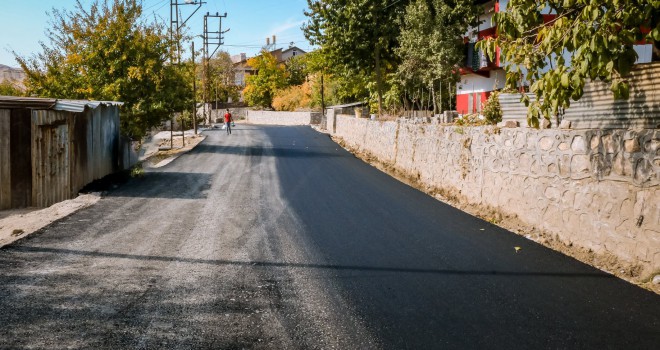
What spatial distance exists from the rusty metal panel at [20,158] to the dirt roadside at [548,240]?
391 inches

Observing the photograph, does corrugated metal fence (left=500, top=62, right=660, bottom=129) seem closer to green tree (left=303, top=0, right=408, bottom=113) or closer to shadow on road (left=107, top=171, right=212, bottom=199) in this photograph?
shadow on road (left=107, top=171, right=212, bottom=199)

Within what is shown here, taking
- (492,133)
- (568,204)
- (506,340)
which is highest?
(492,133)

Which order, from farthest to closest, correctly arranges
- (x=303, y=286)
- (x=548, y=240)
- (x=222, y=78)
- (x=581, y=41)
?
(x=222, y=78) < (x=548, y=240) < (x=581, y=41) < (x=303, y=286)

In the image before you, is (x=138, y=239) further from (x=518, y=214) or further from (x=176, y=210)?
(x=518, y=214)

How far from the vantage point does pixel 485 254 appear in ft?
26.9

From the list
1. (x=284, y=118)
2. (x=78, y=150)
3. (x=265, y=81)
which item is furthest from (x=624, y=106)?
(x=265, y=81)

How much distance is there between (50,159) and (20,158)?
660mm

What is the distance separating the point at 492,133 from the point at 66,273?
8625mm

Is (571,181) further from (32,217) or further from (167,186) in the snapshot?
(167,186)

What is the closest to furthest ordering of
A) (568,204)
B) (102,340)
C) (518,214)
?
(102,340), (568,204), (518,214)

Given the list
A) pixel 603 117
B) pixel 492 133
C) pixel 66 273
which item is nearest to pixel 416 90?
pixel 492 133

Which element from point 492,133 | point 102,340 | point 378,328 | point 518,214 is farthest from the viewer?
point 492,133

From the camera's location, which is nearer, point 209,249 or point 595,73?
point 595,73

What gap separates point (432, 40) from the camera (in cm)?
3209
